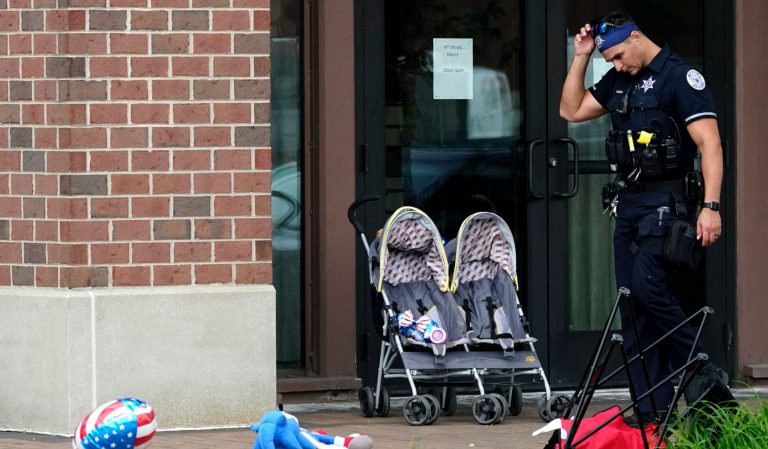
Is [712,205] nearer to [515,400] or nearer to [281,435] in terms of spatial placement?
[515,400]

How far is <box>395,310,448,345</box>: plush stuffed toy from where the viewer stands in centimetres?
823

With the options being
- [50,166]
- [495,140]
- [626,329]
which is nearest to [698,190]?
[626,329]

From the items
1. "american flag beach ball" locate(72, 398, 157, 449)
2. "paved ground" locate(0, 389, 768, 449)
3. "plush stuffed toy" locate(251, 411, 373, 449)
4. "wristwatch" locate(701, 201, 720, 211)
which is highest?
"wristwatch" locate(701, 201, 720, 211)

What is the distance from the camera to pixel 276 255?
913cm

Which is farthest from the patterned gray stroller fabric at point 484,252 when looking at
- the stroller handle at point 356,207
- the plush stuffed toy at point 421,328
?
the stroller handle at point 356,207

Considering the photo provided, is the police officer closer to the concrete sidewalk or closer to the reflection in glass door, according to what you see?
the concrete sidewalk

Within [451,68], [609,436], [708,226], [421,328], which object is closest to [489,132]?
[451,68]

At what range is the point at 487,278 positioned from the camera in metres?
8.55

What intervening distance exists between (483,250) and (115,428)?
3342 mm

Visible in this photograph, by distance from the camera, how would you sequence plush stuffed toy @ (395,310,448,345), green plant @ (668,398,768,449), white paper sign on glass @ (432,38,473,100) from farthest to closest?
white paper sign on glass @ (432,38,473,100) → plush stuffed toy @ (395,310,448,345) → green plant @ (668,398,768,449)

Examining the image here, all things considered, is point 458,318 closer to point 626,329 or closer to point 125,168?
point 626,329

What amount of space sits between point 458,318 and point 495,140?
1.36 m

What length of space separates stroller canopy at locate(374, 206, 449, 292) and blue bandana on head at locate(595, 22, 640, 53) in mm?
1371

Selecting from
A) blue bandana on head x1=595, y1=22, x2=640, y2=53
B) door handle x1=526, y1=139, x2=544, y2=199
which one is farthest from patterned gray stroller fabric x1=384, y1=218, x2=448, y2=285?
blue bandana on head x1=595, y1=22, x2=640, y2=53
